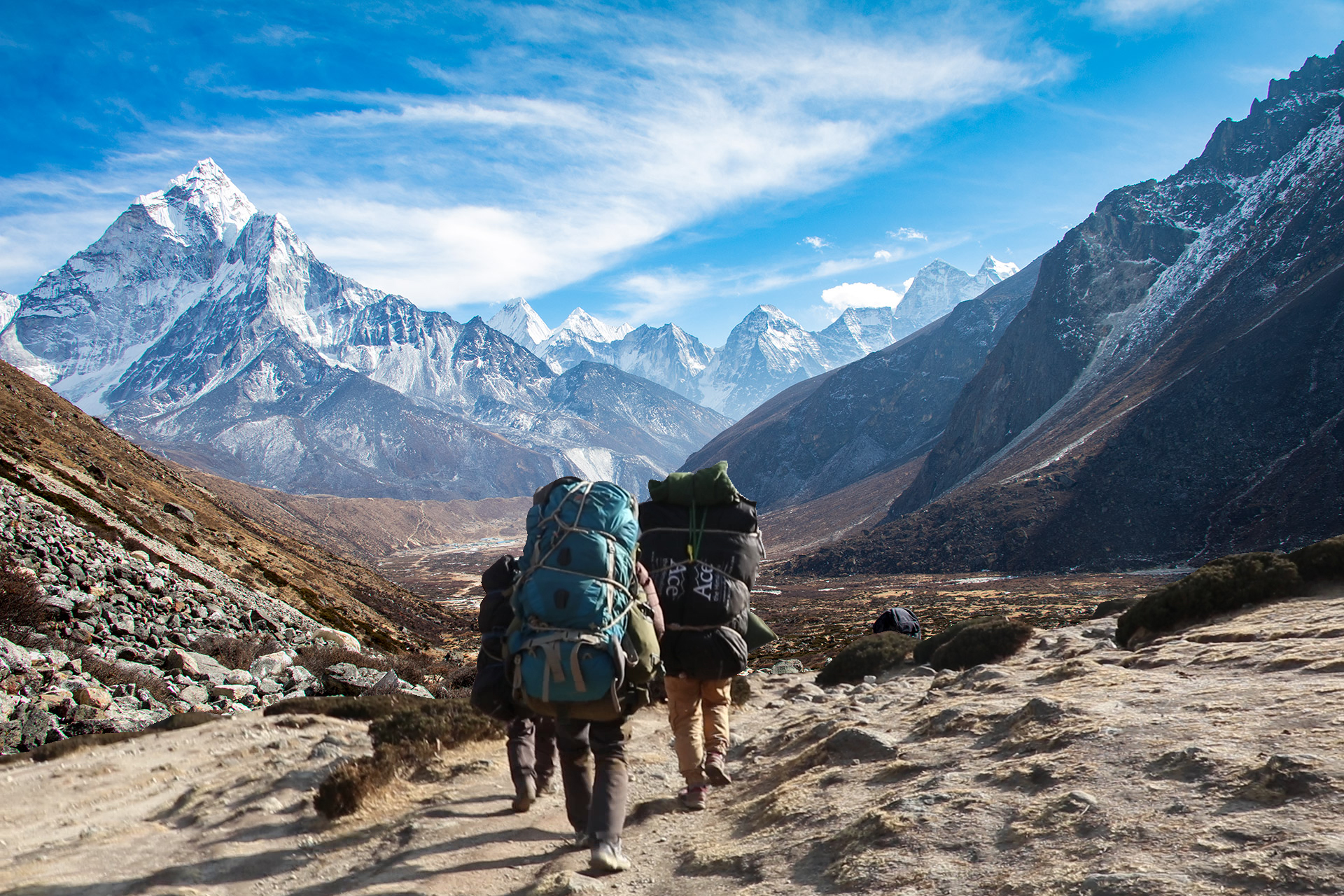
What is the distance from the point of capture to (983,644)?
13578 mm

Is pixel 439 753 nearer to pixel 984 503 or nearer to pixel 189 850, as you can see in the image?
pixel 189 850

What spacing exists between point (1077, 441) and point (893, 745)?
115 meters

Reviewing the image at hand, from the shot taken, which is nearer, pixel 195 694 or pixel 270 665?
pixel 195 694

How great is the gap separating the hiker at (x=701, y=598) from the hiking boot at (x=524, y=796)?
1.29m

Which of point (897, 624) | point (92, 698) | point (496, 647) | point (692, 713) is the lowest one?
point (897, 624)

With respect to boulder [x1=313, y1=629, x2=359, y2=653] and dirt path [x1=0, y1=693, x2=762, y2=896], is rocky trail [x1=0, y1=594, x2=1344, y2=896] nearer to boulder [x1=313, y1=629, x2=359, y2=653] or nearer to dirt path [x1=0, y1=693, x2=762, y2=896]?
dirt path [x1=0, y1=693, x2=762, y2=896]

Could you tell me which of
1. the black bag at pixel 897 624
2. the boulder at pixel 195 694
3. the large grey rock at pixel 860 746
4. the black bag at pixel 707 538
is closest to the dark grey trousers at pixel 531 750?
the black bag at pixel 707 538

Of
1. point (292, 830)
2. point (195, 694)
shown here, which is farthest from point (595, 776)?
Answer: point (195, 694)

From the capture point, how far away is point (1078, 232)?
155 m

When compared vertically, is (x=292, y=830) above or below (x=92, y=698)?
below

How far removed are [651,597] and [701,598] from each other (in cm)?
60

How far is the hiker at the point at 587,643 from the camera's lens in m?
4.73

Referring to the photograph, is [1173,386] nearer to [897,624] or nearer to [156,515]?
[897,624]

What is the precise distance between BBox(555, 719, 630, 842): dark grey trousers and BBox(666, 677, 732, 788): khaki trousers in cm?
84
